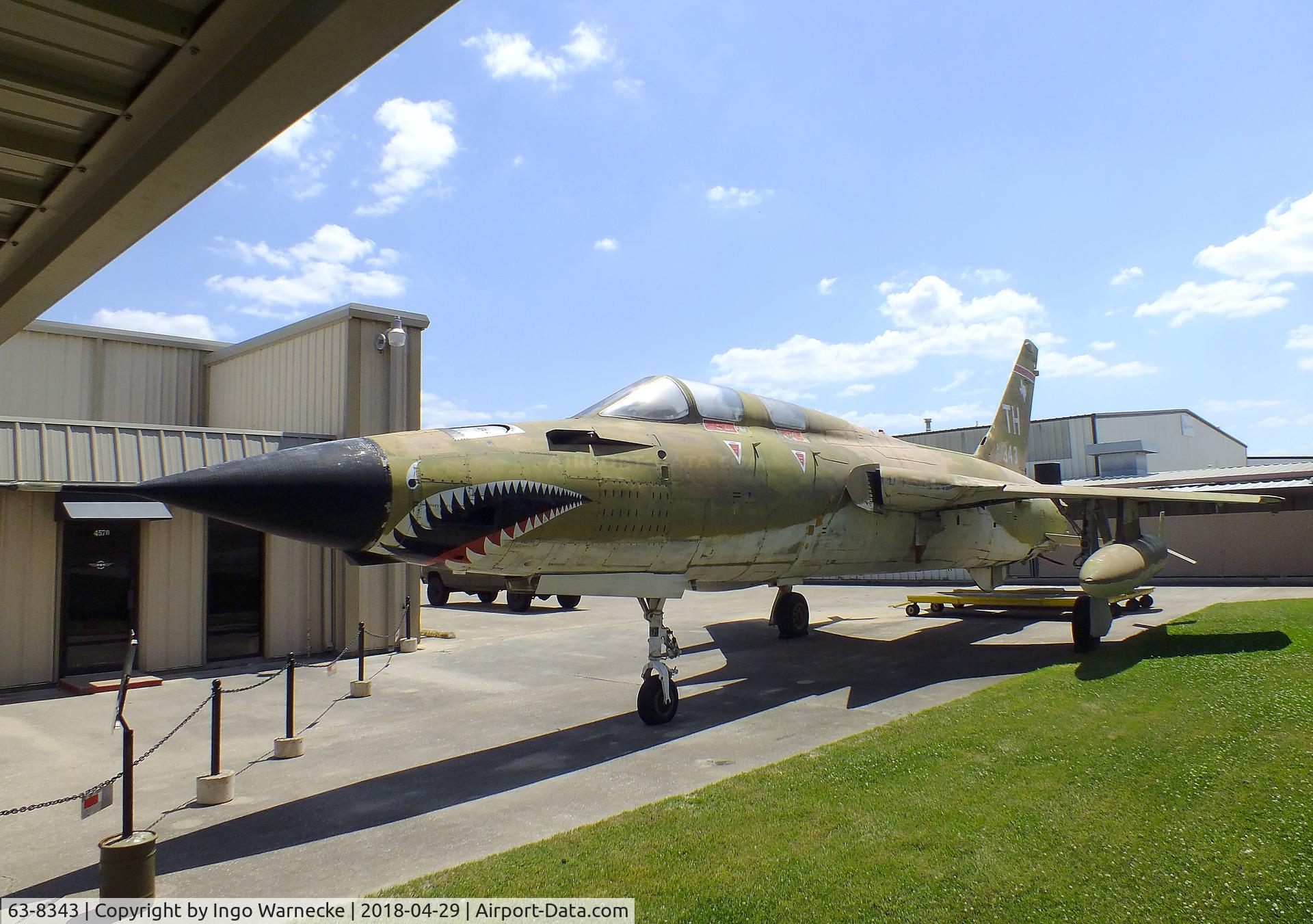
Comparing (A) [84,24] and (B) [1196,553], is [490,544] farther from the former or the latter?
(B) [1196,553]

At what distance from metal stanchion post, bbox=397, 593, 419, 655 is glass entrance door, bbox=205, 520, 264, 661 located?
232cm

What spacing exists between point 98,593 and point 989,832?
12749 mm

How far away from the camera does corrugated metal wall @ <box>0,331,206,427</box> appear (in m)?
15.8

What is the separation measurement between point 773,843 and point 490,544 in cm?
308

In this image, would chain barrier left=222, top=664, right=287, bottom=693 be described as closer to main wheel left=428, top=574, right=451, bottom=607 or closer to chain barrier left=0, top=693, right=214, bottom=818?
chain barrier left=0, top=693, right=214, bottom=818

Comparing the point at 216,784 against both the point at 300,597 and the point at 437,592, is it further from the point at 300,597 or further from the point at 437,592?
the point at 437,592

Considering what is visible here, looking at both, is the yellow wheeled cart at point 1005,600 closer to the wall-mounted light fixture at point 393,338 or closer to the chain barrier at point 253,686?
the wall-mounted light fixture at point 393,338

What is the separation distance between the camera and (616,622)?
17.2 meters

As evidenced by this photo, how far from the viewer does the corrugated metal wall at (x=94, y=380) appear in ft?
51.7

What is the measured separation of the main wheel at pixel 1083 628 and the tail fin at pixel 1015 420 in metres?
5.08

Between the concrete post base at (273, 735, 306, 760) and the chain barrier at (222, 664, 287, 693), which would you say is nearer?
the chain barrier at (222, 664, 287, 693)

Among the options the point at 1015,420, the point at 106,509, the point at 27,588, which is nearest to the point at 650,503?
the point at 106,509

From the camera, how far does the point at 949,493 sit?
10.5 m

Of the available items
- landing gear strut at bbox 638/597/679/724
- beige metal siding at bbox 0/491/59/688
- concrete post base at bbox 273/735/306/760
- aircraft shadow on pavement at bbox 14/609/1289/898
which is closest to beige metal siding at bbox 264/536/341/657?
beige metal siding at bbox 0/491/59/688
